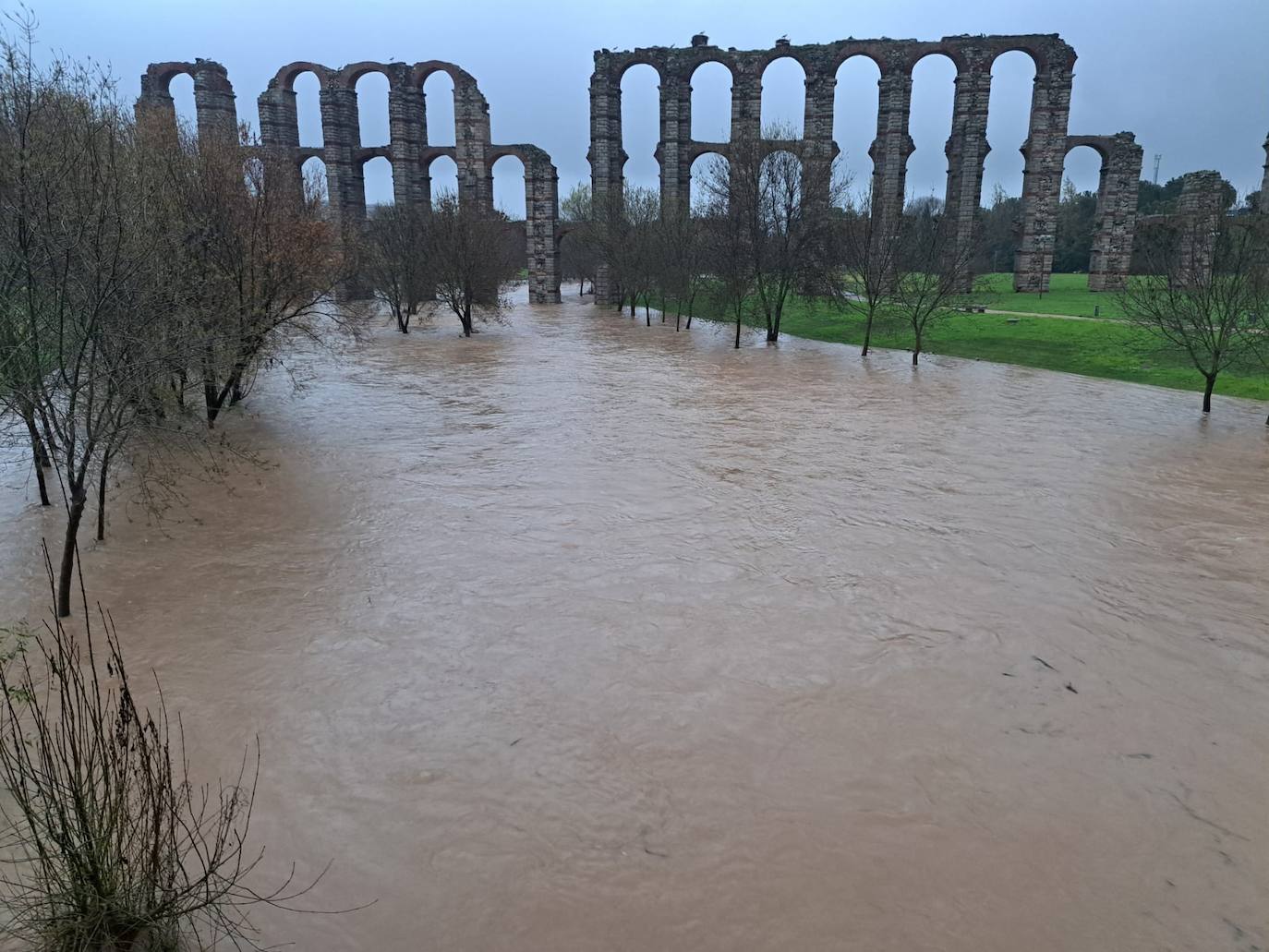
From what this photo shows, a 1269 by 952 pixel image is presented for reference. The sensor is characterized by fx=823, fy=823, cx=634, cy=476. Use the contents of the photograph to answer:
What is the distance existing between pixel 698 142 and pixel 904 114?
11064 mm

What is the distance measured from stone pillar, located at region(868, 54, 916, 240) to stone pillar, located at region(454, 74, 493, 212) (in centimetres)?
2170

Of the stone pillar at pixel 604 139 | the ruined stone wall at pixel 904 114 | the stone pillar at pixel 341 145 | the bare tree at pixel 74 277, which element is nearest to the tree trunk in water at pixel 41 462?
the bare tree at pixel 74 277

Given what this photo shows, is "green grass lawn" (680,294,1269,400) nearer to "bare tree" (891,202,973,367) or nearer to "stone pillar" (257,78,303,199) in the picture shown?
"bare tree" (891,202,973,367)

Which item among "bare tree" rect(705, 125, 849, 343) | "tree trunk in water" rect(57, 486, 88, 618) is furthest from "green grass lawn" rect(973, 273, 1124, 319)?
"tree trunk in water" rect(57, 486, 88, 618)

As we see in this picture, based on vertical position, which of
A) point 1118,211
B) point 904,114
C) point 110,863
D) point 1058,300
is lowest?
point 110,863

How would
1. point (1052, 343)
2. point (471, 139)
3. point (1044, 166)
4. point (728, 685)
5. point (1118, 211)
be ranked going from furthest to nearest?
point (471, 139) < point (1118, 211) < point (1044, 166) < point (1052, 343) < point (728, 685)

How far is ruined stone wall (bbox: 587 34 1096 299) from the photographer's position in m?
43.2

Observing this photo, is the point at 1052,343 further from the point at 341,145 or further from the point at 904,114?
the point at 341,145

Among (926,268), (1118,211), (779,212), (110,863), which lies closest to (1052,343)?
(926,268)

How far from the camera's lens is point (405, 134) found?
157 feet

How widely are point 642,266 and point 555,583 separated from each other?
30.9 meters

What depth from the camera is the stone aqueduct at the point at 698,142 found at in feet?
143

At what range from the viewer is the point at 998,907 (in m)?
4.08

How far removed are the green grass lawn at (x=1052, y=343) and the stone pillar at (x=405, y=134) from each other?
25.0 meters
